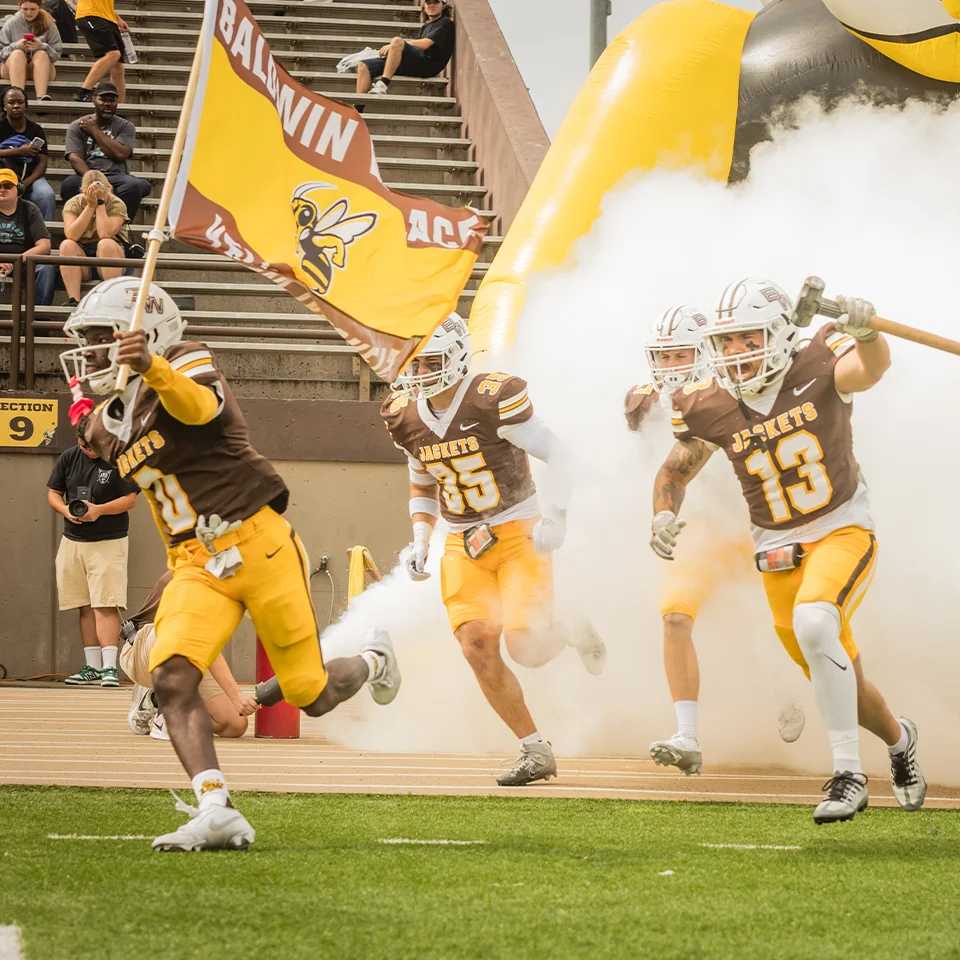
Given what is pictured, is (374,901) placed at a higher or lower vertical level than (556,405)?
lower

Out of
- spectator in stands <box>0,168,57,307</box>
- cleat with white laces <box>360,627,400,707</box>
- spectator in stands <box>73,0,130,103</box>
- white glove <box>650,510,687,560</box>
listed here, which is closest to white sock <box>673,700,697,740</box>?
white glove <box>650,510,687,560</box>

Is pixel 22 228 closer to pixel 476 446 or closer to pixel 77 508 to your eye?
pixel 77 508

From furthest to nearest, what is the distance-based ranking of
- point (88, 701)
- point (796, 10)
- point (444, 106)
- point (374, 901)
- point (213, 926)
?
point (444, 106) → point (88, 701) → point (796, 10) → point (374, 901) → point (213, 926)

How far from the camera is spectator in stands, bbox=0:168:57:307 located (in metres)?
10.6

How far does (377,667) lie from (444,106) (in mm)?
9797

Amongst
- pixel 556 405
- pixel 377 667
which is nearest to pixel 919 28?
pixel 556 405

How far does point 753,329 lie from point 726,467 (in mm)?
1369

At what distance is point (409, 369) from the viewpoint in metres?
5.95

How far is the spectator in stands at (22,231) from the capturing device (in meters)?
10.6

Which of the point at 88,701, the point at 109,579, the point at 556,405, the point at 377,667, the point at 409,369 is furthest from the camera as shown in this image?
the point at 109,579

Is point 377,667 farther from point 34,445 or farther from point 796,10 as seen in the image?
point 34,445

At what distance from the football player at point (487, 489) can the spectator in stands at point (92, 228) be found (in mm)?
5290

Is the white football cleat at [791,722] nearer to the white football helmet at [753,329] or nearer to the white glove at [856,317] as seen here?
the white football helmet at [753,329]

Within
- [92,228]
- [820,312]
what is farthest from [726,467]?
[92,228]
